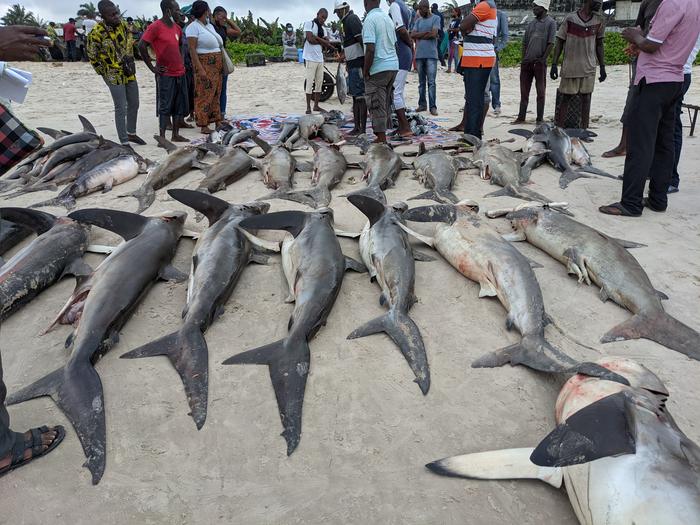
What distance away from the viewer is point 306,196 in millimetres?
5883

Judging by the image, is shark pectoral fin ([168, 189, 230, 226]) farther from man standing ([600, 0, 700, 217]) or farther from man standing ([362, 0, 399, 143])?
man standing ([362, 0, 399, 143])

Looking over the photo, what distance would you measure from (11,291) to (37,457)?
1.79 m

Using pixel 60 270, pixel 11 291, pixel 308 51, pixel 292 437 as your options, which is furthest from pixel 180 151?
pixel 292 437

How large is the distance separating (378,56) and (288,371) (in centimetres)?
629

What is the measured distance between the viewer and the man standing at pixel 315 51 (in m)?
10.6

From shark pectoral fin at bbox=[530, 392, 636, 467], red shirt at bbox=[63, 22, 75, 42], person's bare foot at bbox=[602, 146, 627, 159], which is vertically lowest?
person's bare foot at bbox=[602, 146, 627, 159]

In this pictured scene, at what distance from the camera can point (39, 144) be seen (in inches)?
118

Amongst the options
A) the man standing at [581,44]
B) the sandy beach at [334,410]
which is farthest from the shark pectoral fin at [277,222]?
the man standing at [581,44]

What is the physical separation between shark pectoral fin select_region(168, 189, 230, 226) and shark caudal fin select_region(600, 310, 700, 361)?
3.41m

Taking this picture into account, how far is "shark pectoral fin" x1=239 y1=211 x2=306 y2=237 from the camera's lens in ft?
14.1

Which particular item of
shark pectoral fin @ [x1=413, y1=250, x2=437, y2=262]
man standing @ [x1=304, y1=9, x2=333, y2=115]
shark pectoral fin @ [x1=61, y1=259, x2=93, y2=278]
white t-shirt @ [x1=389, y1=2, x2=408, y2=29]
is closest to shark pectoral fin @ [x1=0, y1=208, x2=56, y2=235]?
shark pectoral fin @ [x1=61, y1=259, x2=93, y2=278]

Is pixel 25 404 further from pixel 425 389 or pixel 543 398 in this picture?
pixel 543 398

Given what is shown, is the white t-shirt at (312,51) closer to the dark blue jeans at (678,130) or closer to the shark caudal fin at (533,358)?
the dark blue jeans at (678,130)

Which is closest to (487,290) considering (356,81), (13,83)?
(13,83)
